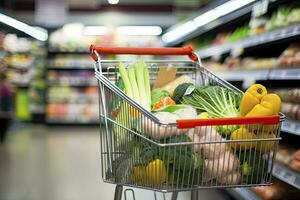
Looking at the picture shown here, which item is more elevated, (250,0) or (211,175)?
(250,0)

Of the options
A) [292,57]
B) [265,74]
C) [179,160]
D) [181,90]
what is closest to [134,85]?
[181,90]

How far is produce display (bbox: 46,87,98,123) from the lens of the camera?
1150 centimetres

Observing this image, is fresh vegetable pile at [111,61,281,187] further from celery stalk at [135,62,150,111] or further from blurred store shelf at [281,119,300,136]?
blurred store shelf at [281,119,300,136]

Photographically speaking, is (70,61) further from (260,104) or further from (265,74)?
(260,104)

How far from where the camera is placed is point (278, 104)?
5.18 feet

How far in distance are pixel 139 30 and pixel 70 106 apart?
2.63 metres

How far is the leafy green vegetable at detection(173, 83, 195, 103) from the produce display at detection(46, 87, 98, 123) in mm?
9741

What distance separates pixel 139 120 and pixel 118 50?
0.49 metres

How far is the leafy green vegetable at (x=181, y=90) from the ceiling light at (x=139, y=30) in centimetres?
1022

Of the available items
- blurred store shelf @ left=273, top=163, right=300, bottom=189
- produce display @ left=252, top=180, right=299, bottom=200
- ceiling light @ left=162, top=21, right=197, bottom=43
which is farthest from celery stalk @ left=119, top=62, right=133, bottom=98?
ceiling light @ left=162, top=21, right=197, bottom=43

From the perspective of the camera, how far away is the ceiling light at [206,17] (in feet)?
14.9

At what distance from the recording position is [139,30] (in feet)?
40.0

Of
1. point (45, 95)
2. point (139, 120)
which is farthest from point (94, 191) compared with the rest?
point (45, 95)

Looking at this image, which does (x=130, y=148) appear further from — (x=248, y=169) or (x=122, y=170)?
(x=248, y=169)
